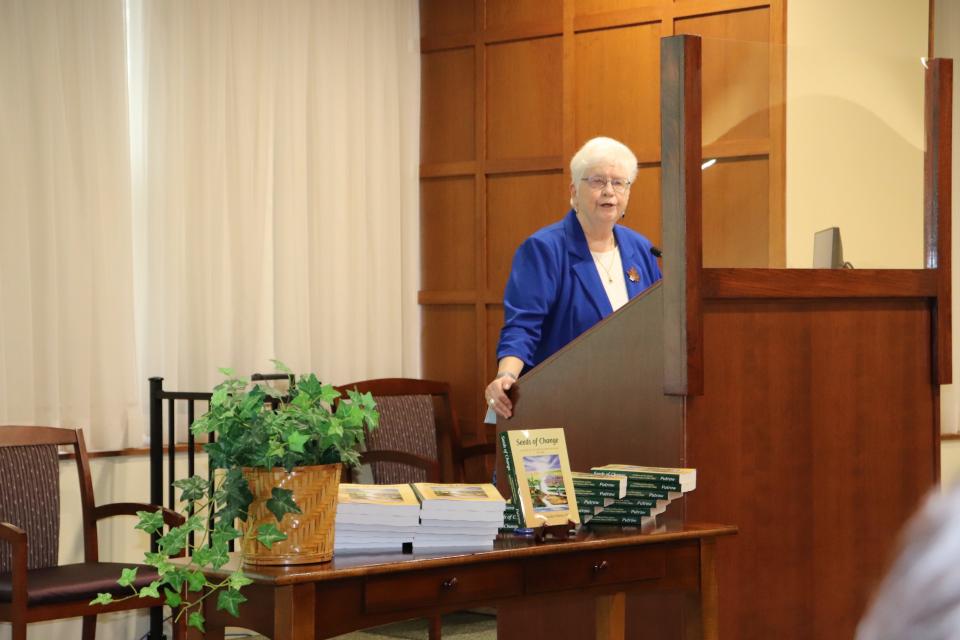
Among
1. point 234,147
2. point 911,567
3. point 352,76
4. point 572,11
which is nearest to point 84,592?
point 234,147

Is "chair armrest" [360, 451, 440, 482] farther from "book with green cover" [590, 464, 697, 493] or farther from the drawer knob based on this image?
the drawer knob

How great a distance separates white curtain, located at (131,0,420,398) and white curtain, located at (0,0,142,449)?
215 mm

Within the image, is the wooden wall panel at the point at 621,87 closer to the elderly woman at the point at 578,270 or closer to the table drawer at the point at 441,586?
the elderly woman at the point at 578,270

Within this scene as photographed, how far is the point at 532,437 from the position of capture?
247cm

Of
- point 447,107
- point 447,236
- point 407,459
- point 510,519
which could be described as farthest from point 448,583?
point 447,107

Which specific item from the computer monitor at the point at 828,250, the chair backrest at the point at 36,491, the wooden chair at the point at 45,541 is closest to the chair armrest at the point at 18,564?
the wooden chair at the point at 45,541

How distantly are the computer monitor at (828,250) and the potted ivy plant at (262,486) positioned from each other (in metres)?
1.35

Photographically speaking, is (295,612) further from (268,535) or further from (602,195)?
(602,195)

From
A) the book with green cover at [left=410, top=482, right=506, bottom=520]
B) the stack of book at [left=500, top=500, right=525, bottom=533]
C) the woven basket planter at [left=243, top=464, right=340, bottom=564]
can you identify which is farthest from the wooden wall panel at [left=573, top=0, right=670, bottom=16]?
the woven basket planter at [left=243, top=464, right=340, bottom=564]

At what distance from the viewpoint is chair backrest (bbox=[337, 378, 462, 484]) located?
5047 mm

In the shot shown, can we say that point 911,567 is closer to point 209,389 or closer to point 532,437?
point 532,437

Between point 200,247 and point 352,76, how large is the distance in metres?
1.11

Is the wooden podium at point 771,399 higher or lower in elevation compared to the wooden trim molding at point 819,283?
lower

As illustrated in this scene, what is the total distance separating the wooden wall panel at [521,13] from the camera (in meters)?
5.47
